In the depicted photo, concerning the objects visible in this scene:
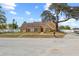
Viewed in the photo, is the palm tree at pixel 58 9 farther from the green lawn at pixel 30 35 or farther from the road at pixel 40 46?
the road at pixel 40 46

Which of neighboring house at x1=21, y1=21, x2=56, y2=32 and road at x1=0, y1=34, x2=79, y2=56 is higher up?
neighboring house at x1=21, y1=21, x2=56, y2=32

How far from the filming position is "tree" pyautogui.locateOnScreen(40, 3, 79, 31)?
4.32m

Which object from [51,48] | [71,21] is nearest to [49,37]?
[51,48]

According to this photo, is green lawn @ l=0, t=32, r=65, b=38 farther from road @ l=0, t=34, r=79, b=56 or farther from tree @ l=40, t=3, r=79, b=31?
tree @ l=40, t=3, r=79, b=31

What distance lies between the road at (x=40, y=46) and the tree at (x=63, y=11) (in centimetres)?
37

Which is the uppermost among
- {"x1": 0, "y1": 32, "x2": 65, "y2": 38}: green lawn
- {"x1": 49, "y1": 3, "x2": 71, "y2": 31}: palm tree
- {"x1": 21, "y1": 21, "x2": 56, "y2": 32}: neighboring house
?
{"x1": 49, "y1": 3, "x2": 71, "y2": 31}: palm tree

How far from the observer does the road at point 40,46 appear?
4.19m

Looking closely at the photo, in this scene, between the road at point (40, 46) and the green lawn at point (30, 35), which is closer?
the road at point (40, 46)

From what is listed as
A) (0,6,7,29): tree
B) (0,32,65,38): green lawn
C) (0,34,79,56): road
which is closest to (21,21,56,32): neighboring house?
(0,32,65,38): green lawn

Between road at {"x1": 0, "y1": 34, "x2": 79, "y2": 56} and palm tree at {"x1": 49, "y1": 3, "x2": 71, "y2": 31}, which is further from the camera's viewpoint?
palm tree at {"x1": 49, "y1": 3, "x2": 71, "y2": 31}

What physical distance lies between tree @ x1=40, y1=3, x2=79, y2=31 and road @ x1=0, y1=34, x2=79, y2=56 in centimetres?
37

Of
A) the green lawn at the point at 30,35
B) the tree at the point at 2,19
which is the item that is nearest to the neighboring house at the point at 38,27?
the green lawn at the point at 30,35

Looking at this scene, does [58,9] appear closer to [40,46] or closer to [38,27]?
[38,27]

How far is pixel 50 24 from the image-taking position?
4.39m
